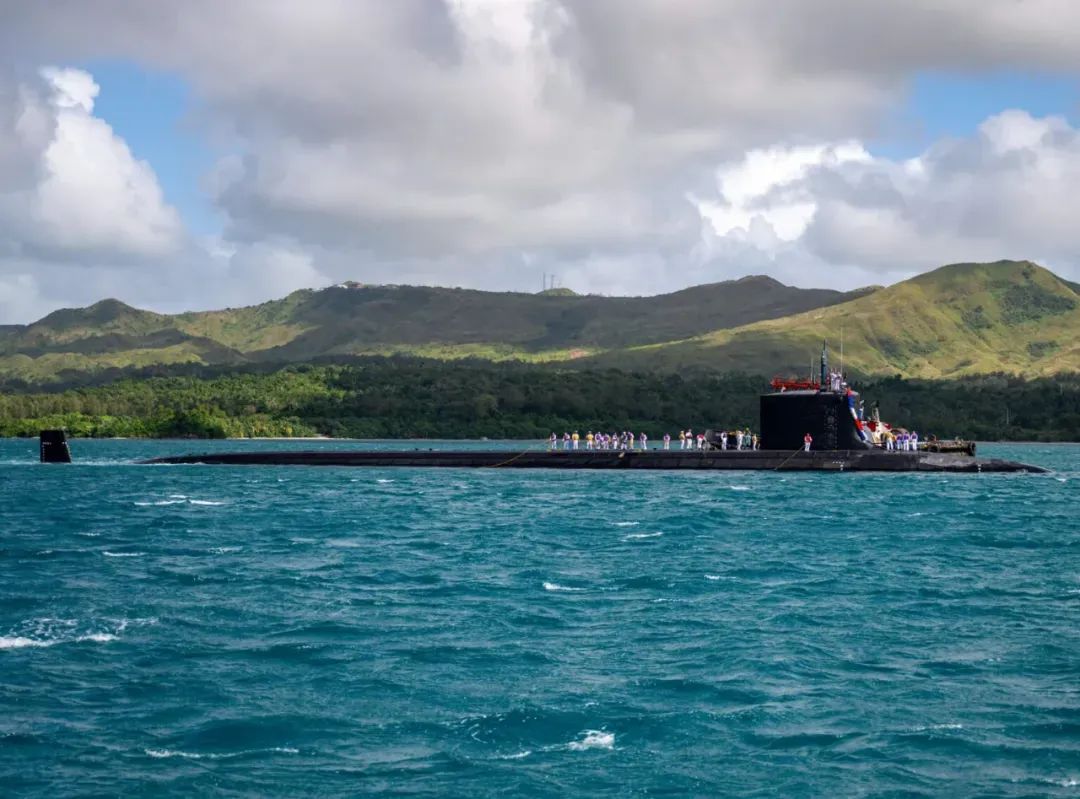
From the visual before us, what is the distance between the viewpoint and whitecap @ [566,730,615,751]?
750 inches

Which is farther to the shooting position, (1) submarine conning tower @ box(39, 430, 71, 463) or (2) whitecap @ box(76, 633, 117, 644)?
(1) submarine conning tower @ box(39, 430, 71, 463)

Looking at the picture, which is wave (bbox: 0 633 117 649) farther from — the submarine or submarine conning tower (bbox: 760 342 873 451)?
submarine conning tower (bbox: 760 342 873 451)

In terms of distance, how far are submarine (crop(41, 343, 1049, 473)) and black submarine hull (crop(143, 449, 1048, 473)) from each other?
0.06 meters

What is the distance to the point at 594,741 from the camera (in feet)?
63.3

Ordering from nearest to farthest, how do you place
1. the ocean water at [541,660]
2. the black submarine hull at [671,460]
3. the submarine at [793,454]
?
1. the ocean water at [541,660]
2. the submarine at [793,454]
3. the black submarine hull at [671,460]

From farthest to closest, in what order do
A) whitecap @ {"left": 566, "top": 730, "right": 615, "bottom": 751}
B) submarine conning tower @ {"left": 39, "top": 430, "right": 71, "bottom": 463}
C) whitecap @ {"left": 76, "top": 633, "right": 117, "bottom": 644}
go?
submarine conning tower @ {"left": 39, "top": 430, "right": 71, "bottom": 463} < whitecap @ {"left": 76, "top": 633, "right": 117, "bottom": 644} < whitecap @ {"left": 566, "top": 730, "right": 615, "bottom": 751}

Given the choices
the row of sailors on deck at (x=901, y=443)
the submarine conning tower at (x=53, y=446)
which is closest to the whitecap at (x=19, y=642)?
the row of sailors on deck at (x=901, y=443)

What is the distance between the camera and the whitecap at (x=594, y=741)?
750 inches

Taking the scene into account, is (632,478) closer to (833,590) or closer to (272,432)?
(833,590)

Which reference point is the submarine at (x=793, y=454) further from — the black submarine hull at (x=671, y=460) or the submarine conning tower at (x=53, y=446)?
the submarine conning tower at (x=53, y=446)

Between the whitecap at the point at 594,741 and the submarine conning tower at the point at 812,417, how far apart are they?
54.7m

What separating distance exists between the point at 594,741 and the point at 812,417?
185 ft

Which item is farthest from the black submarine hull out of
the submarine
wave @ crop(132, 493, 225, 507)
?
wave @ crop(132, 493, 225, 507)

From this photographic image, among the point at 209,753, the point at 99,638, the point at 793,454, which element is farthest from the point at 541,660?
the point at 793,454
